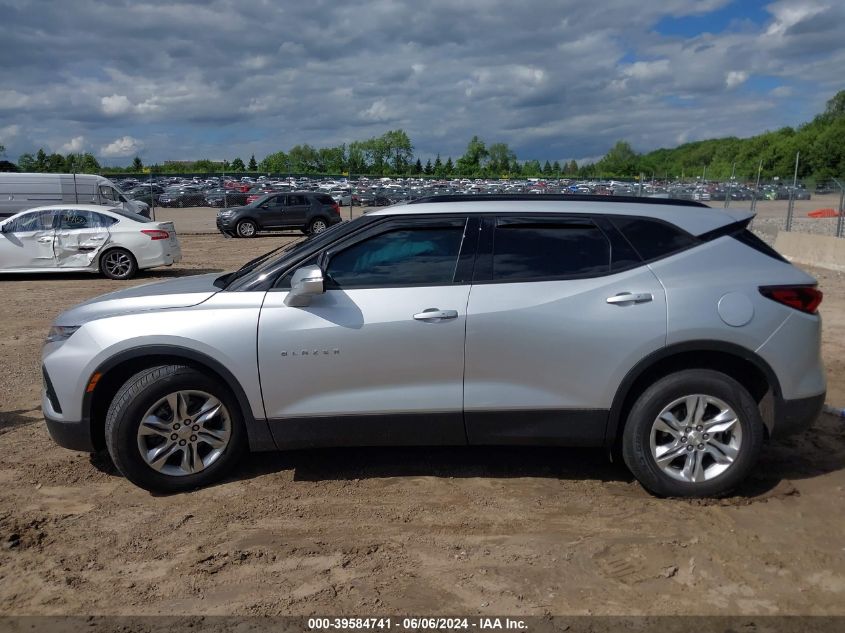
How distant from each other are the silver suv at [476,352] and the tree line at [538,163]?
257 ft

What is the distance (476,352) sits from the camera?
4.21m

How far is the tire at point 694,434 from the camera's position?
4.18 m

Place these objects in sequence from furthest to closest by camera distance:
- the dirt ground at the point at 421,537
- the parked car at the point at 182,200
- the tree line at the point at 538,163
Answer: the tree line at the point at 538,163 < the parked car at the point at 182,200 < the dirt ground at the point at 421,537

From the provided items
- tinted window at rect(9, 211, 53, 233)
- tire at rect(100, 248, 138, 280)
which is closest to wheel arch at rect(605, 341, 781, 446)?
tire at rect(100, 248, 138, 280)

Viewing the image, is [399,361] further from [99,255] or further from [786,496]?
[99,255]

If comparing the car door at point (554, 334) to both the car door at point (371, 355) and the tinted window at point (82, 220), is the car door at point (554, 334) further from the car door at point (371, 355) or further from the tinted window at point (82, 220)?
the tinted window at point (82, 220)

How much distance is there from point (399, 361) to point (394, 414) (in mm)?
317

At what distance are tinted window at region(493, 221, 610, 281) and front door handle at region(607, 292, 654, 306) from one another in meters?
0.20

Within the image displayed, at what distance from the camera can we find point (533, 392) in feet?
14.0

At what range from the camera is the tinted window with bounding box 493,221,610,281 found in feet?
14.2

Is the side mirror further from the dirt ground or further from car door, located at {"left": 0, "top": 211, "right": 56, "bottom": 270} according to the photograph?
car door, located at {"left": 0, "top": 211, "right": 56, "bottom": 270}

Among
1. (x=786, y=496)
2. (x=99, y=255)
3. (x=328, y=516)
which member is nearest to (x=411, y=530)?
(x=328, y=516)

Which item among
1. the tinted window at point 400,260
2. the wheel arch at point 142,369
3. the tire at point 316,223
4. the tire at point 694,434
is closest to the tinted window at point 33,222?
the wheel arch at point 142,369

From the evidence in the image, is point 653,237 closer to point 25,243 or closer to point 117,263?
point 117,263
